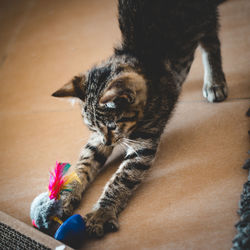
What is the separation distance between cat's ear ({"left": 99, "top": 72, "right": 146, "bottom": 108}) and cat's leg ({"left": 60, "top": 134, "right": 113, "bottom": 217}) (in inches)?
10.3

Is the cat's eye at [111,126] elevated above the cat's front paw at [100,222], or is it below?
above

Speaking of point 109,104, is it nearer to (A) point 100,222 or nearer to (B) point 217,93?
(A) point 100,222

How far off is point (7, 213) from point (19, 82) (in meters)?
1.02

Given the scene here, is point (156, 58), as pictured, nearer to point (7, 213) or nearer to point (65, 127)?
point (65, 127)

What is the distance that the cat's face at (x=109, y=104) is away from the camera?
1045 millimetres

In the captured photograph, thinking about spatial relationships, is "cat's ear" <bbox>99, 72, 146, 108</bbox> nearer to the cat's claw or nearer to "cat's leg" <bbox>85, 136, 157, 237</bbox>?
"cat's leg" <bbox>85, 136, 157, 237</bbox>

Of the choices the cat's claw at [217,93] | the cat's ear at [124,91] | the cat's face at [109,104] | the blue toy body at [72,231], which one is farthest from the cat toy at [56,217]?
the cat's claw at [217,93]

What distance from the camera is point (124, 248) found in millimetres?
1005

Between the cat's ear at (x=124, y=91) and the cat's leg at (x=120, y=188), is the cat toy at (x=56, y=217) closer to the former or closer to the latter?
the cat's leg at (x=120, y=188)

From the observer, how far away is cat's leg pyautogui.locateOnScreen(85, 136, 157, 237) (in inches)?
41.4

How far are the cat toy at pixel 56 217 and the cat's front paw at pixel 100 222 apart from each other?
1.2 inches

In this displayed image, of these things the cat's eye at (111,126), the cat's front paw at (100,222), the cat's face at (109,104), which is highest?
the cat's face at (109,104)

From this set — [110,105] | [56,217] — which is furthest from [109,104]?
[56,217]

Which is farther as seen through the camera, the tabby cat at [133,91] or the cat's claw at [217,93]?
the cat's claw at [217,93]
